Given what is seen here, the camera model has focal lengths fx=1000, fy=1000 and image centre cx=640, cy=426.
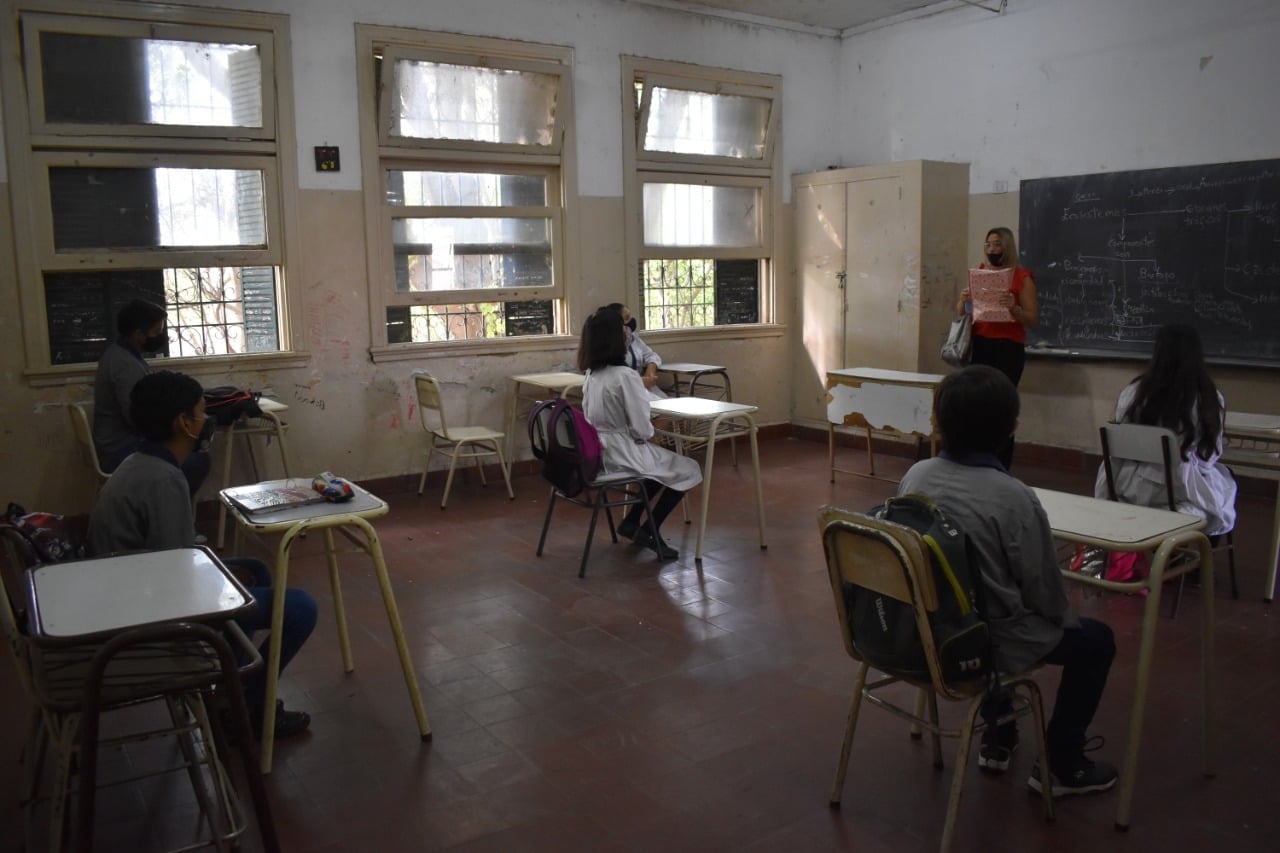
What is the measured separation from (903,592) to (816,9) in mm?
6311

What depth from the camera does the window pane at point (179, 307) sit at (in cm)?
536

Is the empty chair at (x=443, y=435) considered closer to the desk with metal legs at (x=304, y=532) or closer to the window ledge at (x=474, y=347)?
the window ledge at (x=474, y=347)

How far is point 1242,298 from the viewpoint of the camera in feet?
18.7

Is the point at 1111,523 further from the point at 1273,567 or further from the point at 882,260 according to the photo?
the point at 882,260

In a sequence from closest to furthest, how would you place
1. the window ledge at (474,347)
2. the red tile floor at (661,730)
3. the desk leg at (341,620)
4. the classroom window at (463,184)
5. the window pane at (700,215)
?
the red tile floor at (661,730) → the desk leg at (341,620) → the classroom window at (463,184) → the window ledge at (474,347) → the window pane at (700,215)

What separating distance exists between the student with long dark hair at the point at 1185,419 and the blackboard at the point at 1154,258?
222 cm

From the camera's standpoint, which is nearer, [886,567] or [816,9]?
[886,567]

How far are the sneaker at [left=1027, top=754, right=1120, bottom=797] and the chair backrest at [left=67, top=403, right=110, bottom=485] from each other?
422 cm

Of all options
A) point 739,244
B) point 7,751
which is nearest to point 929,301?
point 739,244

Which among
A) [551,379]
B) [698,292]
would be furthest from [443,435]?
[698,292]

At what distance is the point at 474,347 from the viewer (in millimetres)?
6574

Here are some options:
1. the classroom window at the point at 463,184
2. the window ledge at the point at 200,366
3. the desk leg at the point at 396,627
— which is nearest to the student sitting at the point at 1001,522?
the desk leg at the point at 396,627

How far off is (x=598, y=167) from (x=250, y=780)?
5543mm

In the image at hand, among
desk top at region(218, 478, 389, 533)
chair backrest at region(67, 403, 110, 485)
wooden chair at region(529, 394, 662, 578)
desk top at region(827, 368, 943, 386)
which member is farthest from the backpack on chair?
desk top at region(827, 368, 943, 386)
